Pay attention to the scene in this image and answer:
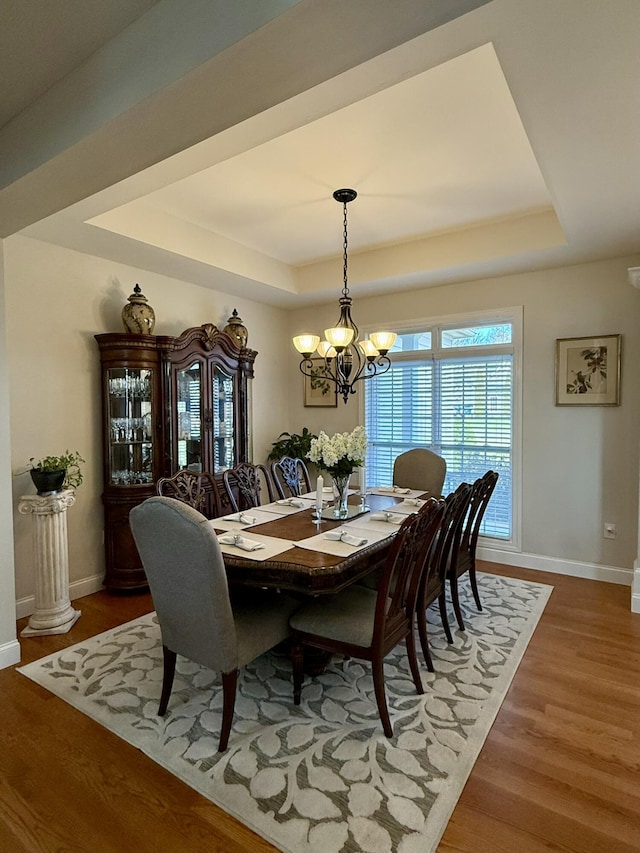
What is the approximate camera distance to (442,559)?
2.86m

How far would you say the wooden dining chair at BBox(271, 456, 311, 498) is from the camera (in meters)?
3.81

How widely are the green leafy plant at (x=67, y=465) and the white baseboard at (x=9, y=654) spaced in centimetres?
102

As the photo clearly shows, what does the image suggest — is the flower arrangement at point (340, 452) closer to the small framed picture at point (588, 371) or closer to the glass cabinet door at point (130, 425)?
the glass cabinet door at point (130, 425)

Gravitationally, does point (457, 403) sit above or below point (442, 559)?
above

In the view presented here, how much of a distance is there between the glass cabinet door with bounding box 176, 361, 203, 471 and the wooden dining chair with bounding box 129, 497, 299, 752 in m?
1.98

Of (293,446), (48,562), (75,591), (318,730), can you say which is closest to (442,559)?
(318,730)

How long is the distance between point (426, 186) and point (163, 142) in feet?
6.43

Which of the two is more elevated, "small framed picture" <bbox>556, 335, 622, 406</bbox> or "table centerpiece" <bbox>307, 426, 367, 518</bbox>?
"small framed picture" <bbox>556, 335, 622, 406</bbox>

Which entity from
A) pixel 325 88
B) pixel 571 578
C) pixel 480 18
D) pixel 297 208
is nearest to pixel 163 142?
pixel 325 88

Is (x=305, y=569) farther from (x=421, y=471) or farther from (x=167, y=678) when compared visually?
(x=421, y=471)

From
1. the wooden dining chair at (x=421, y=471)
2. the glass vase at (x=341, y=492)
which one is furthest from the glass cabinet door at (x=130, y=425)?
the wooden dining chair at (x=421, y=471)

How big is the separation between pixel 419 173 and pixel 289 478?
2453mm

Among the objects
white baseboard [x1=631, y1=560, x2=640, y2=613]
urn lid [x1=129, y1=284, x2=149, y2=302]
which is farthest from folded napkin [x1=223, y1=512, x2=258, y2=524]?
white baseboard [x1=631, y1=560, x2=640, y2=613]

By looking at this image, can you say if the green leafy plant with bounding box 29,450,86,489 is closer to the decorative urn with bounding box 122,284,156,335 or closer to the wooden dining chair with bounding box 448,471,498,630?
the decorative urn with bounding box 122,284,156,335
